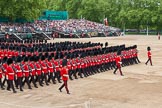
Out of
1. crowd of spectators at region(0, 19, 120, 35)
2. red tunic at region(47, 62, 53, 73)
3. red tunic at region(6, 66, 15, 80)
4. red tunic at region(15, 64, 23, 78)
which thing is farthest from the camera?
crowd of spectators at region(0, 19, 120, 35)

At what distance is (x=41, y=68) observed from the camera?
697 inches

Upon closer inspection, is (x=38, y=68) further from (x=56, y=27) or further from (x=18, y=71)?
(x=56, y=27)

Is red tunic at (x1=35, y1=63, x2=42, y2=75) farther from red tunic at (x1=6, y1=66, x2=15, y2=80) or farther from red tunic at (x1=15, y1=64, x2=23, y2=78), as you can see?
red tunic at (x1=6, y1=66, x2=15, y2=80)

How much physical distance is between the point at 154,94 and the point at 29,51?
499 inches

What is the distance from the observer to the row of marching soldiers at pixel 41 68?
16.6m

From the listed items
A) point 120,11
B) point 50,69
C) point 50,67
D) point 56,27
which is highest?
point 120,11

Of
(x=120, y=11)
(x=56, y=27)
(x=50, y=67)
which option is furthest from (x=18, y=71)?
(x=120, y=11)

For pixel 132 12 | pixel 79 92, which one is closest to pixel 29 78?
pixel 79 92

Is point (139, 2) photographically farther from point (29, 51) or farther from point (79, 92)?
point (79, 92)

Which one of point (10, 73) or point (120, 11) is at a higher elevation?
point (120, 11)

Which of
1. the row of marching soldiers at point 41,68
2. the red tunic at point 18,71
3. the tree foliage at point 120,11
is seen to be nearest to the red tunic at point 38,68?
the row of marching soldiers at point 41,68

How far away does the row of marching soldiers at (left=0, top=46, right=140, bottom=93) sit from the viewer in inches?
655

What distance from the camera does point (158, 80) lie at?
19422mm

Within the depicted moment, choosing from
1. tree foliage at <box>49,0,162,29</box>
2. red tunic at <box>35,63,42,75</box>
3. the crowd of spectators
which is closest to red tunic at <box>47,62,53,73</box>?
red tunic at <box>35,63,42,75</box>
